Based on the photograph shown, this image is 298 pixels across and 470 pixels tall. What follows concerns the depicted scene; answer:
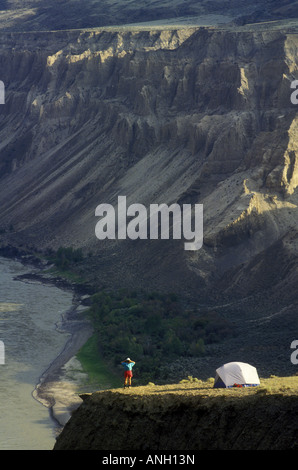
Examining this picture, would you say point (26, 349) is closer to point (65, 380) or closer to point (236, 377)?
point (65, 380)

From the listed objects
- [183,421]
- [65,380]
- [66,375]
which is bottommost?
[183,421]

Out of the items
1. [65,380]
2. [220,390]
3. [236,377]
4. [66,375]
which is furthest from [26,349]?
[220,390]

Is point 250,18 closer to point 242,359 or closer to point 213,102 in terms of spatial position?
point 213,102

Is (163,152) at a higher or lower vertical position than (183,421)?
higher

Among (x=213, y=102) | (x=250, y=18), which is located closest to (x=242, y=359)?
(x=213, y=102)

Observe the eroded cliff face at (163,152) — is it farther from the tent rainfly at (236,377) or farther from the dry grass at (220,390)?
the dry grass at (220,390)

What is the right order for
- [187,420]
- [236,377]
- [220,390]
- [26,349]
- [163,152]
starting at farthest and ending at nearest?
1. [163,152]
2. [26,349]
3. [236,377]
4. [220,390]
5. [187,420]

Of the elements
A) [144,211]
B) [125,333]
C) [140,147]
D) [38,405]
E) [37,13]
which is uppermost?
[37,13]
